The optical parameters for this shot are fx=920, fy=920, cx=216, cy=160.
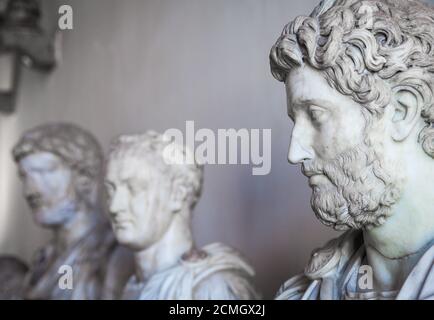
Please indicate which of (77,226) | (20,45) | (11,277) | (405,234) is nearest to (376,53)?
(405,234)

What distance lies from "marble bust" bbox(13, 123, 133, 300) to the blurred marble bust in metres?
0.08

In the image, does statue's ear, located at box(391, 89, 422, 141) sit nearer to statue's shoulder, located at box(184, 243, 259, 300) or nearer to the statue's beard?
the statue's beard

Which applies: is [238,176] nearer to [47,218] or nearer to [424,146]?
[47,218]

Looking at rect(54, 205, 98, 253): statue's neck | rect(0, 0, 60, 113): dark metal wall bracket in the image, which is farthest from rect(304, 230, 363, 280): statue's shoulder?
rect(0, 0, 60, 113): dark metal wall bracket

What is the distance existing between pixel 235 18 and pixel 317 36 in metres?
3.06

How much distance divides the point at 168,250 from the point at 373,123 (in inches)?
66.8

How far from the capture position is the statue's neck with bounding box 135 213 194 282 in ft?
12.8

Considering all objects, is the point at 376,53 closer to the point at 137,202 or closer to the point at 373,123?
the point at 373,123

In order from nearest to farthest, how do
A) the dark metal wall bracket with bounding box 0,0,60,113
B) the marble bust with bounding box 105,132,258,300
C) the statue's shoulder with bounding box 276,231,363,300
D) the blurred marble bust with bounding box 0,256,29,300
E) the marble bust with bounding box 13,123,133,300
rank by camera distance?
the statue's shoulder with bounding box 276,231,363,300 < the marble bust with bounding box 105,132,258,300 < the marble bust with bounding box 13,123,133,300 < the blurred marble bust with bounding box 0,256,29,300 < the dark metal wall bracket with bounding box 0,0,60,113

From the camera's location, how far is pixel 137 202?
12.7 ft

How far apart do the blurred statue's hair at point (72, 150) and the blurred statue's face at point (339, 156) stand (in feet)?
9.00

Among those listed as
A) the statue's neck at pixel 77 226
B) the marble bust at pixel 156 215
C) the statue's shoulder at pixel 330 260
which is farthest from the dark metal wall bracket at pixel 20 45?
the statue's shoulder at pixel 330 260
